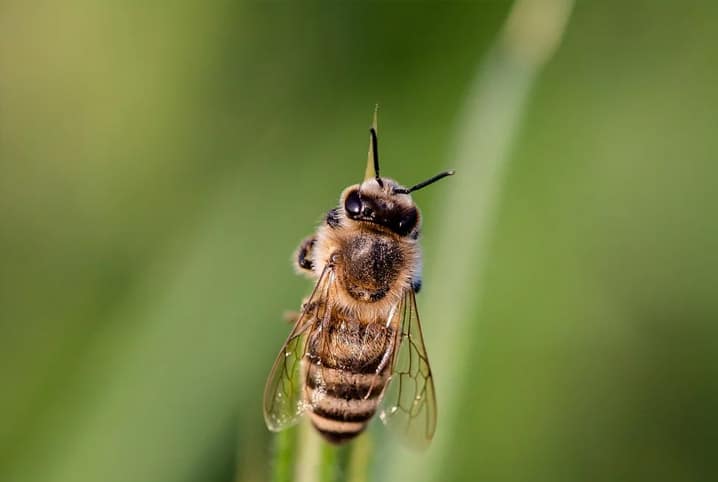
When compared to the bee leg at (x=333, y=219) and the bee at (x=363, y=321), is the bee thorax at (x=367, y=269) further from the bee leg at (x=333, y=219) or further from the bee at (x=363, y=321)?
the bee leg at (x=333, y=219)

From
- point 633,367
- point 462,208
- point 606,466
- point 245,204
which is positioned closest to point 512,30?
point 462,208

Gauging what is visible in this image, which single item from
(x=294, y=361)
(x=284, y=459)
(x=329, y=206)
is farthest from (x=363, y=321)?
(x=329, y=206)

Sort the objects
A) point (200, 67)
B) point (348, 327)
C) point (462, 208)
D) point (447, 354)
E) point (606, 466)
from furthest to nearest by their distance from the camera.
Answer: point (200, 67), point (606, 466), point (462, 208), point (447, 354), point (348, 327)

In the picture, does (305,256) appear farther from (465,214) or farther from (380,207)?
(465,214)

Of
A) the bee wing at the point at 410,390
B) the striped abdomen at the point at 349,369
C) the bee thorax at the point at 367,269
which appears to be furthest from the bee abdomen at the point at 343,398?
the bee thorax at the point at 367,269

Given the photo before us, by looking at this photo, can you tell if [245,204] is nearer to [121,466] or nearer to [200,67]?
[200,67]

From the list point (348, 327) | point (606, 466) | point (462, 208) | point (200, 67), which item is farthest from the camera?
point (200, 67)
